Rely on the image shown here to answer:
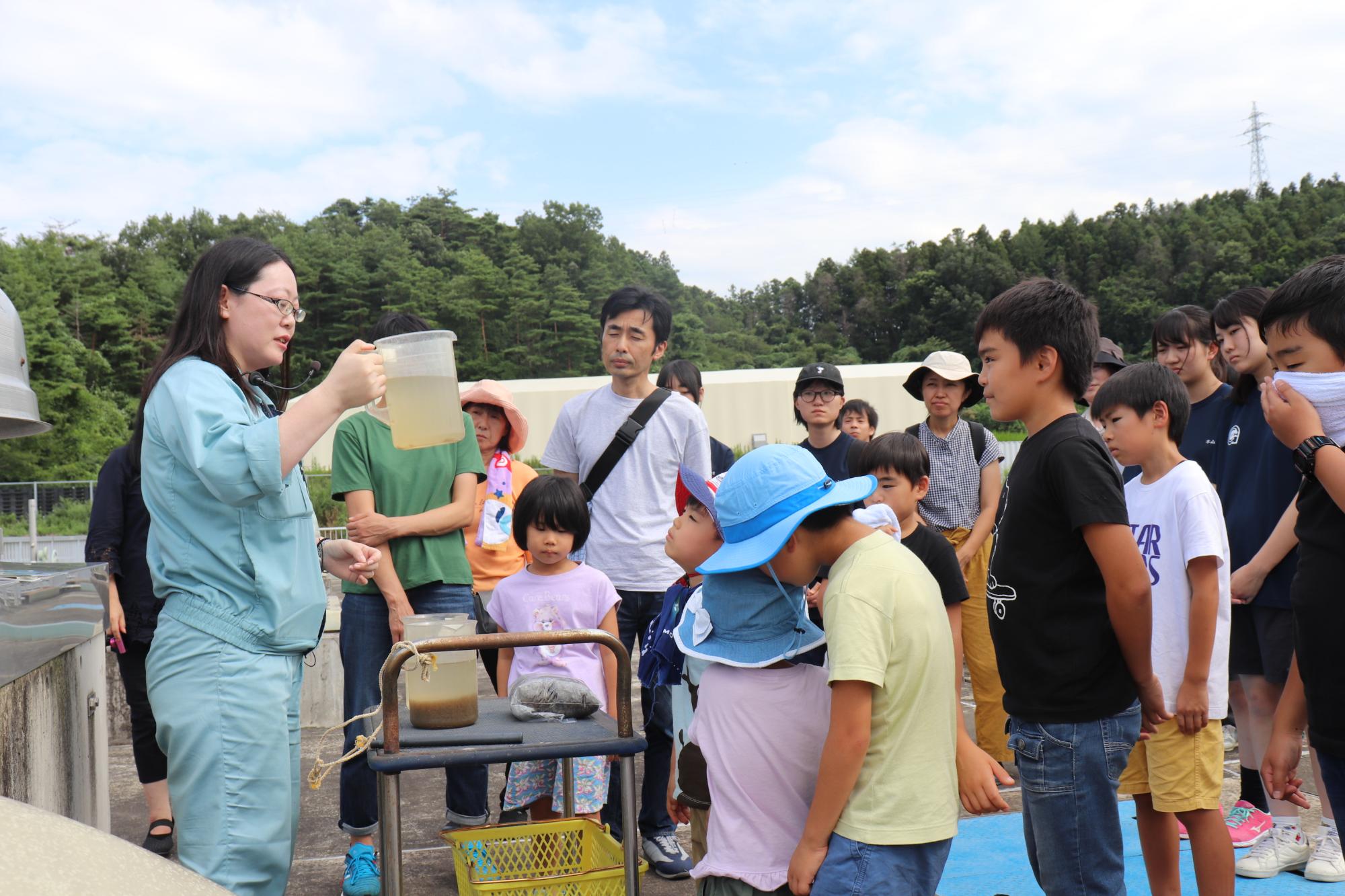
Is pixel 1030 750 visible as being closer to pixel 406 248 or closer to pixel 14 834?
pixel 14 834

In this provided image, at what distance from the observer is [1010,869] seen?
376 centimetres

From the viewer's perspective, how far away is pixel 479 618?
13.5 feet

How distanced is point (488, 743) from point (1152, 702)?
1.56 m

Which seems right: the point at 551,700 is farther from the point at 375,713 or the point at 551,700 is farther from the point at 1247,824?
the point at 1247,824

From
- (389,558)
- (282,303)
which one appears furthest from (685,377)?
(282,303)

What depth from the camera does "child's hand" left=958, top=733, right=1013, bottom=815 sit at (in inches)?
97.7

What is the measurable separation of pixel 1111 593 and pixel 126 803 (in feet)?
14.9

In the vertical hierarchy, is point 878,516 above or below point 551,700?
above

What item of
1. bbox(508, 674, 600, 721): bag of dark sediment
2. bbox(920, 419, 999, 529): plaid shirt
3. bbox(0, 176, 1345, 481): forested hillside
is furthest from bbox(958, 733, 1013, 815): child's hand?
bbox(0, 176, 1345, 481): forested hillside

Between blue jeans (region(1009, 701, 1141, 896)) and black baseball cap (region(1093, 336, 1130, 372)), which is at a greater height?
black baseball cap (region(1093, 336, 1130, 372))

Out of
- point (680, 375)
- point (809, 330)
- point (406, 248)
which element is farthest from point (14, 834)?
point (809, 330)

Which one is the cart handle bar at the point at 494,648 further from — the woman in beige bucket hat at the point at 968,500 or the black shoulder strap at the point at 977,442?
the black shoulder strap at the point at 977,442

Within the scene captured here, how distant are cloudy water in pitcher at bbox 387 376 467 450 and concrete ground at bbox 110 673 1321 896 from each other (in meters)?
1.96

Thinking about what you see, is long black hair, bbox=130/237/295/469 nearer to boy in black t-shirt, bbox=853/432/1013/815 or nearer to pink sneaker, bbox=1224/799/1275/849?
boy in black t-shirt, bbox=853/432/1013/815
